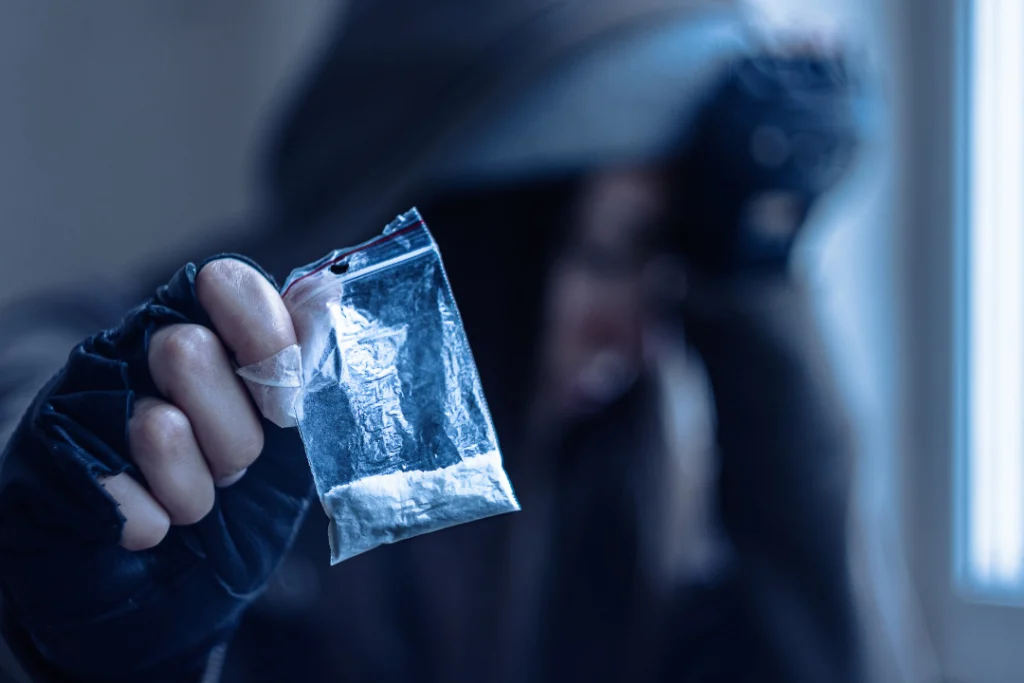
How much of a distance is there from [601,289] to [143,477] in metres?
0.55

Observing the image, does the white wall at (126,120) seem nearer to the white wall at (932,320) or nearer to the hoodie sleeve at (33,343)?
the hoodie sleeve at (33,343)

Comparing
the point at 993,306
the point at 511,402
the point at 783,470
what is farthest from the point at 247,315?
the point at 993,306

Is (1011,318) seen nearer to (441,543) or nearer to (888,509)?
(888,509)

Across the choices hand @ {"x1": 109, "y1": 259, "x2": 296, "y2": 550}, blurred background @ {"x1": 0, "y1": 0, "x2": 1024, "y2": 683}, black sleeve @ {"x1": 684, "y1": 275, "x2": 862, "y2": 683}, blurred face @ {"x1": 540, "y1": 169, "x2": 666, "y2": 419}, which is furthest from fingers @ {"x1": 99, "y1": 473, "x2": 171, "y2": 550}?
black sleeve @ {"x1": 684, "y1": 275, "x2": 862, "y2": 683}

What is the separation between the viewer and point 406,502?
177 mm

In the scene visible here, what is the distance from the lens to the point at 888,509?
85 cm

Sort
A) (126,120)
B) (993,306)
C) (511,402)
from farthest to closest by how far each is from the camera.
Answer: (993,306) < (511,402) < (126,120)

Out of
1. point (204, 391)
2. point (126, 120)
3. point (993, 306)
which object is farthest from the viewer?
point (993, 306)

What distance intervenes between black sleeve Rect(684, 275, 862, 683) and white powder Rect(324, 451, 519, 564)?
0.51 meters

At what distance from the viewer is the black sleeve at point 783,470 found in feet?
1.99

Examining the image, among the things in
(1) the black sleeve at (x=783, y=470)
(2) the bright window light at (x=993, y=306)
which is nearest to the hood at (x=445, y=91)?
(1) the black sleeve at (x=783, y=470)

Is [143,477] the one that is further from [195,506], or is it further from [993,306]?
[993,306]

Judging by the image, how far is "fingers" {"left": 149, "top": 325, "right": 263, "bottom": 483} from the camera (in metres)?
0.17

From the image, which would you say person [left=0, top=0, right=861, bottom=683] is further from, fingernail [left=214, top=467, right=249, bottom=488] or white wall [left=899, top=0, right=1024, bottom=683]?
white wall [left=899, top=0, right=1024, bottom=683]
